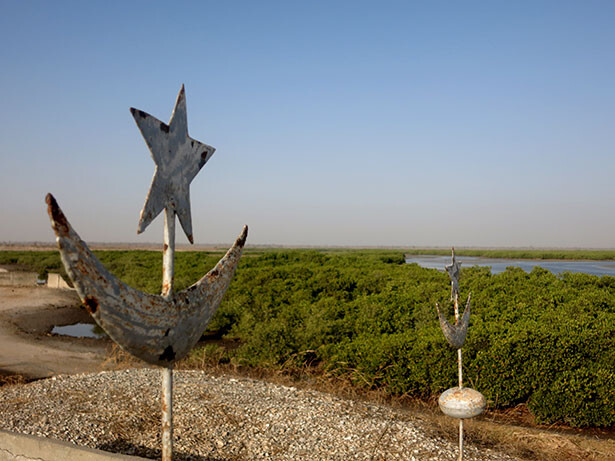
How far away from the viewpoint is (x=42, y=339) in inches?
634

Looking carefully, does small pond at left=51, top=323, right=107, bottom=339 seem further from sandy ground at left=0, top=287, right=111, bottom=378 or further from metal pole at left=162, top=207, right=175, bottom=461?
metal pole at left=162, top=207, right=175, bottom=461

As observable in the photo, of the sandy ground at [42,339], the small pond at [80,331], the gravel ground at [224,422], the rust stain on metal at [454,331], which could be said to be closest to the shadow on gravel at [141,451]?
the gravel ground at [224,422]

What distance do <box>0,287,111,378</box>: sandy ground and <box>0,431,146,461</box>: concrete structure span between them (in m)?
6.55

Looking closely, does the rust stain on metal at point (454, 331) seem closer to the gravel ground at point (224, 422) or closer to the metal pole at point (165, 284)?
the gravel ground at point (224, 422)

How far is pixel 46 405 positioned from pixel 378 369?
224 inches

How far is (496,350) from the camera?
877cm

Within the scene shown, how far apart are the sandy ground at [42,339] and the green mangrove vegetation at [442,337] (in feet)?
13.2

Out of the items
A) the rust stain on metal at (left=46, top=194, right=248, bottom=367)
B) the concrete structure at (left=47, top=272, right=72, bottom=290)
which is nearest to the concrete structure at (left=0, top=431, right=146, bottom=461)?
the rust stain on metal at (left=46, top=194, right=248, bottom=367)

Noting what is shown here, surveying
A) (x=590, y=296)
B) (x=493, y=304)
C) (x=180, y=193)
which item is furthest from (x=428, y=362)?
(x=180, y=193)

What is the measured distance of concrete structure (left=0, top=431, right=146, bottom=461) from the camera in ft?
12.3

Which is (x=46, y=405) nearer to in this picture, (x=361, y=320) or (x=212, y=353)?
(x=212, y=353)

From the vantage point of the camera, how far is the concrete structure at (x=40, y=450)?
3758mm

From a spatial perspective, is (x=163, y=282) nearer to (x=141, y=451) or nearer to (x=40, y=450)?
(x=40, y=450)

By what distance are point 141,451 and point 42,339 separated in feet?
41.8
